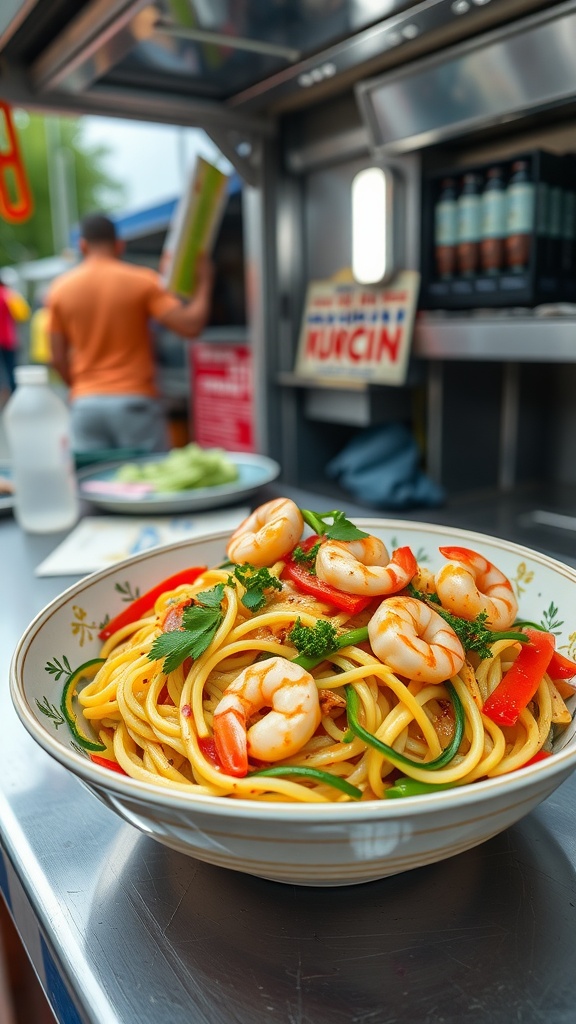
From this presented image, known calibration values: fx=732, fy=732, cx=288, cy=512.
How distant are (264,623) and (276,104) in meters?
2.33

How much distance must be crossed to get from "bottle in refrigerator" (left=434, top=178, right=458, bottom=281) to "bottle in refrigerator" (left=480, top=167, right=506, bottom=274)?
11 centimetres

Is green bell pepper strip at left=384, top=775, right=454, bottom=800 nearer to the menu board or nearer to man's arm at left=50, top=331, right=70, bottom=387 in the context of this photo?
the menu board

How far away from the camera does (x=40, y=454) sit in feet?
5.56

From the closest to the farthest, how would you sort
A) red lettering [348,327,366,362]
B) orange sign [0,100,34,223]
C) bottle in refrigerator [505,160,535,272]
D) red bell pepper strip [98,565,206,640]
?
red bell pepper strip [98,565,206,640] < bottle in refrigerator [505,160,535,272] < orange sign [0,100,34,223] < red lettering [348,327,366,362]

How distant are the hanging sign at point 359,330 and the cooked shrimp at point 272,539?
148cm

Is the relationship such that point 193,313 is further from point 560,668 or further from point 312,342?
point 560,668

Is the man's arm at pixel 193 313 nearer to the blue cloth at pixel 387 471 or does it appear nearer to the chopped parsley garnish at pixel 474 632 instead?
the blue cloth at pixel 387 471

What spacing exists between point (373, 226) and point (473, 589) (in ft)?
6.08

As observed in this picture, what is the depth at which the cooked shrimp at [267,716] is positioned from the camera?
0.56 meters

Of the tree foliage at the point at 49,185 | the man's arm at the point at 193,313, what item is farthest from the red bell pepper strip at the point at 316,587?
the tree foliage at the point at 49,185

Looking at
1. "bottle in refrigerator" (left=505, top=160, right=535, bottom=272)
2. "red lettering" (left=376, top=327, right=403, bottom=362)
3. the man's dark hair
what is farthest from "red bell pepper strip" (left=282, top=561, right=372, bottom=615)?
the man's dark hair

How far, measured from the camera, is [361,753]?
628 millimetres

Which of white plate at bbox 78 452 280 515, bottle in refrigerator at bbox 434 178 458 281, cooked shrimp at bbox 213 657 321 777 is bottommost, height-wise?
white plate at bbox 78 452 280 515

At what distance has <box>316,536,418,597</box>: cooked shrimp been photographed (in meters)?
0.66
